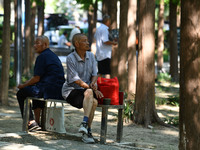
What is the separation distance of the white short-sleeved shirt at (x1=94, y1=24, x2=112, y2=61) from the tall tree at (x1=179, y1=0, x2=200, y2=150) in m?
7.49

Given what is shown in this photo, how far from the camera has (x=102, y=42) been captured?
496 inches

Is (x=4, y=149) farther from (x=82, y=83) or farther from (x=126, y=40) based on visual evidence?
(x=126, y=40)

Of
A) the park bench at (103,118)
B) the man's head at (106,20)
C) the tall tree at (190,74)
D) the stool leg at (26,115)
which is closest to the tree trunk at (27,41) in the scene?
the man's head at (106,20)

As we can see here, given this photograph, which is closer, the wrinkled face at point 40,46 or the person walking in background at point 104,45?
the wrinkled face at point 40,46

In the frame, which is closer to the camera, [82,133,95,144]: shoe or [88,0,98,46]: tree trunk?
[82,133,95,144]: shoe

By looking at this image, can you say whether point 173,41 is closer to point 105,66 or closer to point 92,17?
point 105,66

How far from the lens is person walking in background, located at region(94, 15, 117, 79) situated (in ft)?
41.0

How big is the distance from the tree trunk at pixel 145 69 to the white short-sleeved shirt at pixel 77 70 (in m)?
2.07

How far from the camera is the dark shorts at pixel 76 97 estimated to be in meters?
7.03

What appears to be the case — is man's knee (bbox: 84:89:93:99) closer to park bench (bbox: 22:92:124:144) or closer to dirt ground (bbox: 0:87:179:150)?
park bench (bbox: 22:92:124:144)

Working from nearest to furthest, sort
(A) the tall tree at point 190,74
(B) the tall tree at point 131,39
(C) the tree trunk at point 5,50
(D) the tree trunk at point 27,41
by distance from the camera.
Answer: (A) the tall tree at point 190,74 < (C) the tree trunk at point 5,50 < (B) the tall tree at point 131,39 < (D) the tree trunk at point 27,41

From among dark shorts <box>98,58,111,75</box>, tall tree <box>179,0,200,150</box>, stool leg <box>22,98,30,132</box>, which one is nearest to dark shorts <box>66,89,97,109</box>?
stool leg <box>22,98,30,132</box>

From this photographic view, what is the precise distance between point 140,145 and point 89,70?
133cm

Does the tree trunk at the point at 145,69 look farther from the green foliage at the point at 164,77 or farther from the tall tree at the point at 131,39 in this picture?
the green foliage at the point at 164,77
